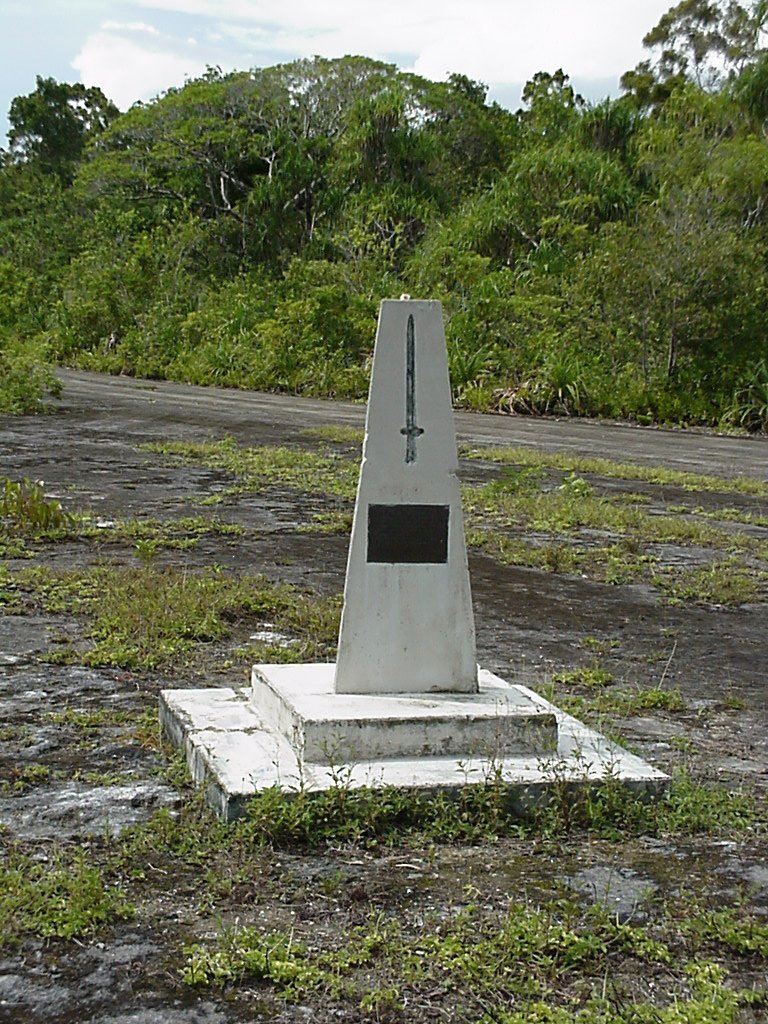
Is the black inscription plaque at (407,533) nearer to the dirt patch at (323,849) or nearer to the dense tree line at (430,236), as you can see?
the dirt patch at (323,849)

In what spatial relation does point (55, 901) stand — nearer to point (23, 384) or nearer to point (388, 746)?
point (388, 746)

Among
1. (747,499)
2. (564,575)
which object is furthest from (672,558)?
(747,499)

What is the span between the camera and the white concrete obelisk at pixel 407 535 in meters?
4.58

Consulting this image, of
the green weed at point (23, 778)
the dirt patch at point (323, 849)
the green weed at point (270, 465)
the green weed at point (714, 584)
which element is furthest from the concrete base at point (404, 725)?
the green weed at point (270, 465)

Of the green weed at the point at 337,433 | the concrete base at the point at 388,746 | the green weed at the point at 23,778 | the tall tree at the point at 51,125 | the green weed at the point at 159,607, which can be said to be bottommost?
the green weed at the point at 337,433

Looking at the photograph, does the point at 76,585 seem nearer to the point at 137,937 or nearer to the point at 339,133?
the point at 137,937

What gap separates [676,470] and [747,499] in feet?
7.68

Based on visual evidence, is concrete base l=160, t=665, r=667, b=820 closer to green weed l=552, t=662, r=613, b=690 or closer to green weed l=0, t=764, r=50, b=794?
green weed l=0, t=764, r=50, b=794

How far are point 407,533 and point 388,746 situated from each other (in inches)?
29.2

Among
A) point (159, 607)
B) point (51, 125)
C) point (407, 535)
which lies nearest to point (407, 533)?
point (407, 535)

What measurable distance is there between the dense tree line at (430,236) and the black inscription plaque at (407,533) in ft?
53.6

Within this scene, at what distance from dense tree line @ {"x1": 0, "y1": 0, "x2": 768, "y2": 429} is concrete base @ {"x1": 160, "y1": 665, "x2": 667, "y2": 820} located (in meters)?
16.5

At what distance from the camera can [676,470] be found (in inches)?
583

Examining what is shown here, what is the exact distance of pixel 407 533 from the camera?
15.1ft
